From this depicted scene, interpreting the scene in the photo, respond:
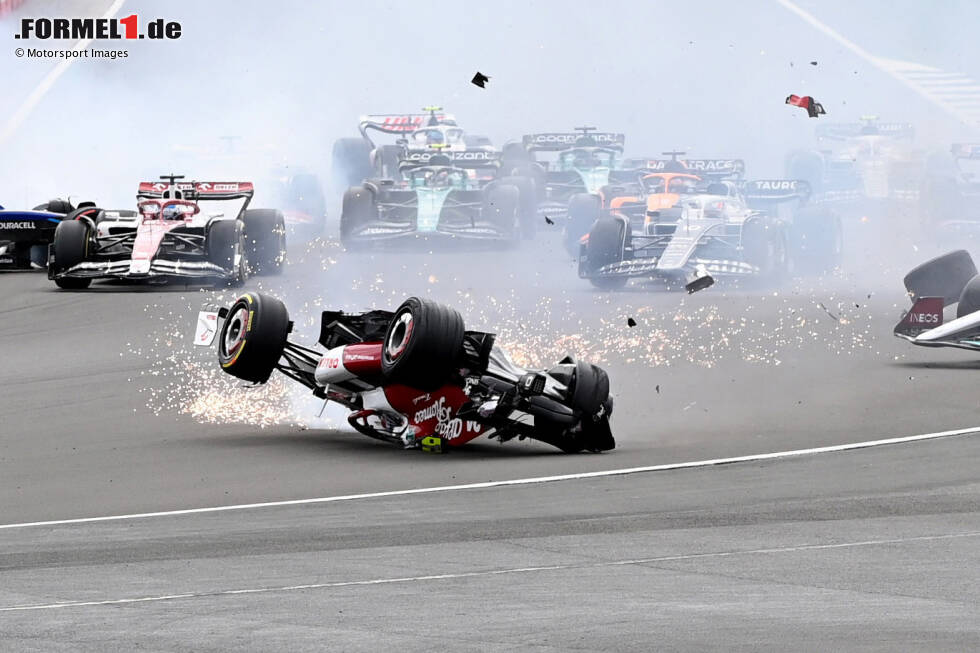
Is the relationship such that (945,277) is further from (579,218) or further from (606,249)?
(579,218)

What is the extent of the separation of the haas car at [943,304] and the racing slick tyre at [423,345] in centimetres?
633

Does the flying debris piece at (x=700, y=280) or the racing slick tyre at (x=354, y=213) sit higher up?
the racing slick tyre at (x=354, y=213)

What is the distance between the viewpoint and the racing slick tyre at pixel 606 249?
975 inches

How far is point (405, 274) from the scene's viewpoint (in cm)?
2725

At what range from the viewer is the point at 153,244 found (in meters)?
25.2

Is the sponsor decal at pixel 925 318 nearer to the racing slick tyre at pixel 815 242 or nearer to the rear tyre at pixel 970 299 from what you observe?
the rear tyre at pixel 970 299

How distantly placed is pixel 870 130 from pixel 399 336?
33.3 meters

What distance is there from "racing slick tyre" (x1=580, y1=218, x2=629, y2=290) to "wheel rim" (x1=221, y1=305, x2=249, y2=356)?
467 inches

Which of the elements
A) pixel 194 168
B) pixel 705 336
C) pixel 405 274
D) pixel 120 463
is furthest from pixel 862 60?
pixel 120 463

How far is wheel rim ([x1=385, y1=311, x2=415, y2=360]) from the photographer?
11914 millimetres

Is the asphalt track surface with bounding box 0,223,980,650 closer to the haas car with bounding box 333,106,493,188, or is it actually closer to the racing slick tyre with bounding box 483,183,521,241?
the racing slick tyre with bounding box 483,183,521,241

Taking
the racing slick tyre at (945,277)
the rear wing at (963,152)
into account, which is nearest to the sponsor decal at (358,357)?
the racing slick tyre at (945,277)

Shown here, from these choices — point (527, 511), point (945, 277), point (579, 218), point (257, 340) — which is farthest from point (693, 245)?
point (527, 511)

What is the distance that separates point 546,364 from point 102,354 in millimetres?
5325
